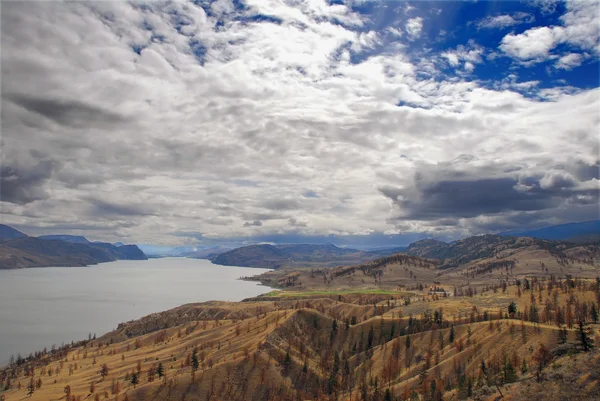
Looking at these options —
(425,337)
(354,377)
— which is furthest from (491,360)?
(354,377)

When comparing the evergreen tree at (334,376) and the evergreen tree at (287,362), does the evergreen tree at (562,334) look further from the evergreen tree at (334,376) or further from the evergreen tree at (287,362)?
the evergreen tree at (287,362)

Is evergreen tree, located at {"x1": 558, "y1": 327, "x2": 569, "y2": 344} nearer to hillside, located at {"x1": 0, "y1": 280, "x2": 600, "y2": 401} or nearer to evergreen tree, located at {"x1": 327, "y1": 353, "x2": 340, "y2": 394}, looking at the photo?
hillside, located at {"x1": 0, "y1": 280, "x2": 600, "y2": 401}

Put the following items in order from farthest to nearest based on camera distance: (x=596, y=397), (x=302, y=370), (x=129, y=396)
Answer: (x=302, y=370) < (x=129, y=396) < (x=596, y=397)

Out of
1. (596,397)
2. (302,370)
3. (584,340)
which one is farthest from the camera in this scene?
(302,370)

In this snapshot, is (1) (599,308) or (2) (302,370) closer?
(2) (302,370)

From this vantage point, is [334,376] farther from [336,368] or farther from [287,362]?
[287,362]

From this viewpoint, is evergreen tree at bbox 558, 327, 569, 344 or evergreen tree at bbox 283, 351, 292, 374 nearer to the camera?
evergreen tree at bbox 558, 327, 569, 344

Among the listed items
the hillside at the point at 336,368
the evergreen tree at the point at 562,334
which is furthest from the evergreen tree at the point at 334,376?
the evergreen tree at the point at 562,334

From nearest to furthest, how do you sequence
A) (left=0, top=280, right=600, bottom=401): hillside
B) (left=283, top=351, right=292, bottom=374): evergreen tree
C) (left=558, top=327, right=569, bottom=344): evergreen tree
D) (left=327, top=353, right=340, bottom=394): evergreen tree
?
(left=558, top=327, right=569, bottom=344): evergreen tree
(left=0, top=280, right=600, bottom=401): hillside
(left=327, top=353, right=340, bottom=394): evergreen tree
(left=283, top=351, right=292, bottom=374): evergreen tree

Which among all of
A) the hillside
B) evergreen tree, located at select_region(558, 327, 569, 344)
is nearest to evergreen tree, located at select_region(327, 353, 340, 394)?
the hillside

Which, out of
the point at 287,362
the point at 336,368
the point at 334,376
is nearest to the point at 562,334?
the point at 334,376

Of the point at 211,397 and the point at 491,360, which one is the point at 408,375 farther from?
the point at 211,397
